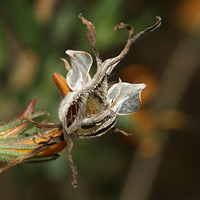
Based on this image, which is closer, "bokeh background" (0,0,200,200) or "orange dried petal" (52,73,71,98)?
"orange dried petal" (52,73,71,98)

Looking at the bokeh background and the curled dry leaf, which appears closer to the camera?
the curled dry leaf

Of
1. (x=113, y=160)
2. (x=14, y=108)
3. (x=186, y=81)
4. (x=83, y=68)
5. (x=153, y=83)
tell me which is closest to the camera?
(x=83, y=68)

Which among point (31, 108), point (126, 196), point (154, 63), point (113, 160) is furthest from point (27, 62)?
point (154, 63)

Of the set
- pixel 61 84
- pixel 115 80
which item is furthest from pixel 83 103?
pixel 115 80

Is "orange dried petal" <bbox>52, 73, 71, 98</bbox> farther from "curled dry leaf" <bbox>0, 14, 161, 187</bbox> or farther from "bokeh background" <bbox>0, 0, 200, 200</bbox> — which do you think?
"bokeh background" <bbox>0, 0, 200, 200</bbox>

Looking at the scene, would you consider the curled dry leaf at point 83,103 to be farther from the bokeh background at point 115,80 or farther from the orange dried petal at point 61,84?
the bokeh background at point 115,80

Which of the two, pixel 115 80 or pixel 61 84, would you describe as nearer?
pixel 61 84

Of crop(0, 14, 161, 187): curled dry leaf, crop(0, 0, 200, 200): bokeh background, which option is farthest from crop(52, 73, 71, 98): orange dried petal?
A: crop(0, 0, 200, 200): bokeh background

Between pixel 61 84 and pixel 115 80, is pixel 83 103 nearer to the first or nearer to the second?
pixel 61 84

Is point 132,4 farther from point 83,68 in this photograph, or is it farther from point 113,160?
point 83,68
